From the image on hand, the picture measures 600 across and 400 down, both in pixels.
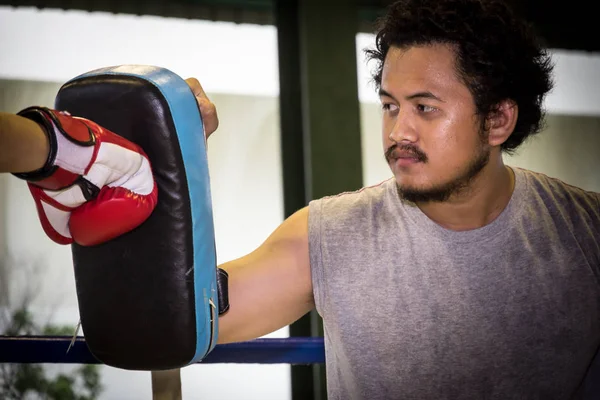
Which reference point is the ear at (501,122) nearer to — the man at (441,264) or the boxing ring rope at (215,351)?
the man at (441,264)

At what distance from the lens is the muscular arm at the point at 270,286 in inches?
55.0

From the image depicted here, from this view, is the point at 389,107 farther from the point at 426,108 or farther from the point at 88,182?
the point at 88,182

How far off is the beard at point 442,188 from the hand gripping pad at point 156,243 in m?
0.59

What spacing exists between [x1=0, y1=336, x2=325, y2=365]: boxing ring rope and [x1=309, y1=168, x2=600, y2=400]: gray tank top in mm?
70

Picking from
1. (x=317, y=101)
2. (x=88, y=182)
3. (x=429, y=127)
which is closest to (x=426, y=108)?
(x=429, y=127)

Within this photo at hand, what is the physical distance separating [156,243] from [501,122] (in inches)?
38.8

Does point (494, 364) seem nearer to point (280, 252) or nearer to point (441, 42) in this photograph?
point (280, 252)

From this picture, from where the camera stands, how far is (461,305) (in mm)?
1402

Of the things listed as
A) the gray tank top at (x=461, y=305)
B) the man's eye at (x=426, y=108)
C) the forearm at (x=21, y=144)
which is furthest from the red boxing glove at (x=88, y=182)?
the man's eye at (x=426, y=108)

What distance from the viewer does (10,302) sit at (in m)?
3.13

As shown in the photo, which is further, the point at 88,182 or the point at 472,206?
the point at 472,206

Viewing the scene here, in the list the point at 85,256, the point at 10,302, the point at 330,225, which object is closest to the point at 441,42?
the point at 330,225

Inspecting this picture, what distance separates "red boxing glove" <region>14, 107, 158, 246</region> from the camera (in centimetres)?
82

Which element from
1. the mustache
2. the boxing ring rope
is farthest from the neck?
the boxing ring rope
